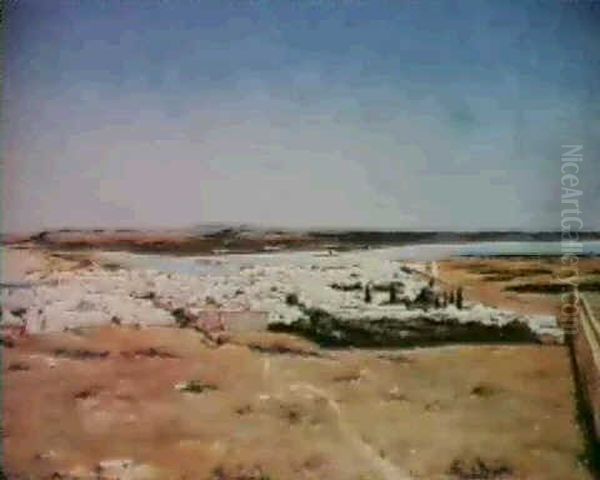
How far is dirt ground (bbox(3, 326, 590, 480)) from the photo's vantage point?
6.52 feet

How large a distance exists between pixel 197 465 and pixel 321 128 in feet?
2.26

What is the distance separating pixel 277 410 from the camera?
201cm

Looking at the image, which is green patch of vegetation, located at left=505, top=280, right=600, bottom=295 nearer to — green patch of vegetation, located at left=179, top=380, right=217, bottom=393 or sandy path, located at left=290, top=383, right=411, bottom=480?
sandy path, located at left=290, top=383, right=411, bottom=480

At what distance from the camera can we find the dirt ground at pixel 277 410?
1988 mm

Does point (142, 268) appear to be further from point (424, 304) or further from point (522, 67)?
point (522, 67)

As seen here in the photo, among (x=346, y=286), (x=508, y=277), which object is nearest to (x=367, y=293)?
(x=346, y=286)

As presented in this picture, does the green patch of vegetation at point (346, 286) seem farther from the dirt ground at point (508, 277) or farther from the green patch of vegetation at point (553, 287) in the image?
the green patch of vegetation at point (553, 287)

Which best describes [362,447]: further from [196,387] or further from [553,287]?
[553,287]

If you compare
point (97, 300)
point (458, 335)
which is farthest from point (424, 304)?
point (97, 300)

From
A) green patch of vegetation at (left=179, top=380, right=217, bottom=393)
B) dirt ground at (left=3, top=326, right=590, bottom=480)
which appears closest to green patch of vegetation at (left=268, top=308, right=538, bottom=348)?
dirt ground at (left=3, top=326, right=590, bottom=480)

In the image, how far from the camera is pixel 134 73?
2.06 m

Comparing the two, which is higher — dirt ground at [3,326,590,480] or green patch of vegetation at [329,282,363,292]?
green patch of vegetation at [329,282,363,292]

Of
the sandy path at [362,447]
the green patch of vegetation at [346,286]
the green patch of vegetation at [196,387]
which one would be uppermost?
the green patch of vegetation at [346,286]

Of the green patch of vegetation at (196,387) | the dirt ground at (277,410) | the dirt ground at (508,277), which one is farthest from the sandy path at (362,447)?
the dirt ground at (508,277)
